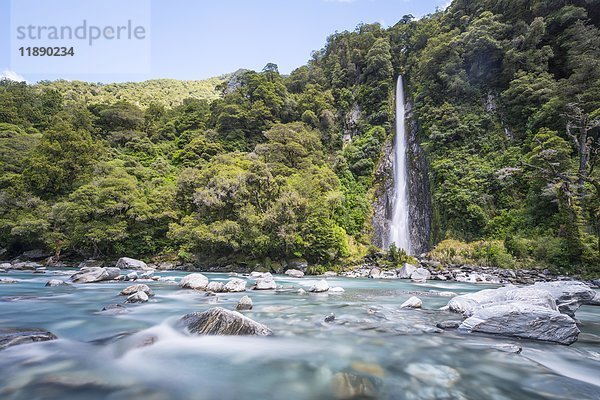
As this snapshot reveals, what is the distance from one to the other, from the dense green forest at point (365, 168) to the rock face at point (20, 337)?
14273 mm

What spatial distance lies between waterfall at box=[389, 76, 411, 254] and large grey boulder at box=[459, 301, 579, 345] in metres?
21.8

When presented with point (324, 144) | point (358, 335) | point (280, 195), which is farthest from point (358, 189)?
point (358, 335)

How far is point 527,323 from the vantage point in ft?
14.5

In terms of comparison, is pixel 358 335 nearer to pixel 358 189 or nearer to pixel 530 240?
pixel 530 240

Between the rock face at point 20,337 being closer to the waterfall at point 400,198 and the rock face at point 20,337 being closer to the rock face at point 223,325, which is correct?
the rock face at point 223,325

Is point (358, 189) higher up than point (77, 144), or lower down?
lower down

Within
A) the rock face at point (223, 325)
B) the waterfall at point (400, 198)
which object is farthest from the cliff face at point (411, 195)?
the rock face at point (223, 325)

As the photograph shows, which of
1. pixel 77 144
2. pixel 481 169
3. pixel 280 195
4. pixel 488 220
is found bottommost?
pixel 488 220

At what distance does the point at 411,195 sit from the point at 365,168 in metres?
5.61

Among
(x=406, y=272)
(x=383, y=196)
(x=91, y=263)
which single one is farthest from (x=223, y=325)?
(x=383, y=196)

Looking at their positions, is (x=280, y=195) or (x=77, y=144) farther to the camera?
(x=77, y=144)

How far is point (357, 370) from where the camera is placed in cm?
329

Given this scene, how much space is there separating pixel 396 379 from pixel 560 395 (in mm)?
1477

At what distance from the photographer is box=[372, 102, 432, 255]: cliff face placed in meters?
25.8
